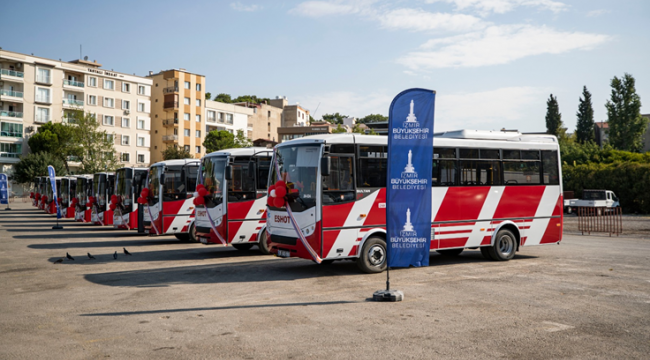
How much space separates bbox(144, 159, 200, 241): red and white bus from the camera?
787 inches

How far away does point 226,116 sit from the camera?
93.8m

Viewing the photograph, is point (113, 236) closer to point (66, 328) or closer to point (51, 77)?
point (66, 328)

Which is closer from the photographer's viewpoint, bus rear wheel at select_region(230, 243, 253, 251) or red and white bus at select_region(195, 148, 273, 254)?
red and white bus at select_region(195, 148, 273, 254)

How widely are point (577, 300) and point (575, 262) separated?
5479 millimetres

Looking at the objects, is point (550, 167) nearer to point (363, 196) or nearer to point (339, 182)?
point (363, 196)

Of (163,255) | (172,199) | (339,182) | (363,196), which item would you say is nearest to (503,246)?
(363,196)

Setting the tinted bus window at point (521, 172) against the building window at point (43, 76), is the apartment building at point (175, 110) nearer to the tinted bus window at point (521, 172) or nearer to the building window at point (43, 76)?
the building window at point (43, 76)

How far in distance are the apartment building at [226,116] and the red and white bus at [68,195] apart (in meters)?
52.5

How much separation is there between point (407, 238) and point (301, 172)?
3113mm

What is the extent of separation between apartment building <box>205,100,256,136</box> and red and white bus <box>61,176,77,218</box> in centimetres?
5254

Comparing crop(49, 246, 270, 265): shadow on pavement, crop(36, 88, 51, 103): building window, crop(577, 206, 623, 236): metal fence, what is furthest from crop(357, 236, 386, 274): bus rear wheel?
crop(36, 88, 51, 103): building window

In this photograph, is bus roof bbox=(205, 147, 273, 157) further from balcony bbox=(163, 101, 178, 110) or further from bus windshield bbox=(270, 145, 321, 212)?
balcony bbox=(163, 101, 178, 110)

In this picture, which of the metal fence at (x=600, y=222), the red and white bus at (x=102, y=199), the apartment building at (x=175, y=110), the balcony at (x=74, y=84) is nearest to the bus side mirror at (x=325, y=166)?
the metal fence at (x=600, y=222)

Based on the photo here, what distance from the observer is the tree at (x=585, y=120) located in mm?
80625
